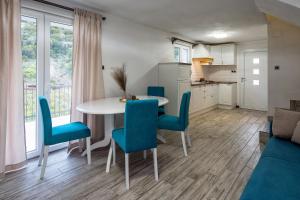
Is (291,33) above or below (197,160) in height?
above

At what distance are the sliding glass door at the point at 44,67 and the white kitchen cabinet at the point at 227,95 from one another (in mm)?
5104

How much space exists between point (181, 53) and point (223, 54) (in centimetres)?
170

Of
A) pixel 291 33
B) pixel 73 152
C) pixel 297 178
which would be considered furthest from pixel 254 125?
pixel 73 152

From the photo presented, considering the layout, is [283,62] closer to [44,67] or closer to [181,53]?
[181,53]

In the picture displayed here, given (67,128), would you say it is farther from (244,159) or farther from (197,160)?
(244,159)

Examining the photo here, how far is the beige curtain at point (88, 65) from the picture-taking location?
9.81ft

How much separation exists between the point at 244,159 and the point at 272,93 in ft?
6.04

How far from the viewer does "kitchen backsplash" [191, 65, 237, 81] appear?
6.73 metres

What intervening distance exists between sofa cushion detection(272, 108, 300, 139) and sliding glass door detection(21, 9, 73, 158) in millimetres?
3008

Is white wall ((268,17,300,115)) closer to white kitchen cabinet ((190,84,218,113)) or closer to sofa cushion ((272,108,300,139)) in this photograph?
sofa cushion ((272,108,300,139))

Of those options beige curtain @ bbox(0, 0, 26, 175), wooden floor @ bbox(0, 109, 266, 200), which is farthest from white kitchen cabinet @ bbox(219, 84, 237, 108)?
beige curtain @ bbox(0, 0, 26, 175)

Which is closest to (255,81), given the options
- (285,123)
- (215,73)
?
(215,73)

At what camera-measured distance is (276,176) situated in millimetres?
1488

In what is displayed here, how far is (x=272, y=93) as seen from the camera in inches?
150
